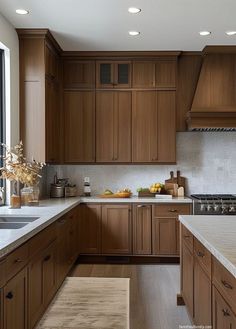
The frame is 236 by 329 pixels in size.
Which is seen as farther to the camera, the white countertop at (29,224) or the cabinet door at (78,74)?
the cabinet door at (78,74)

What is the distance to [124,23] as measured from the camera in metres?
4.11

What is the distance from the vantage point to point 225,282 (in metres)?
1.82

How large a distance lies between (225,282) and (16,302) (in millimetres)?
1263

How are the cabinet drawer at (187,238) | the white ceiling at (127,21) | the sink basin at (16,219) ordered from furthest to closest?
the white ceiling at (127,21)
the sink basin at (16,219)
the cabinet drawer at (187,238)

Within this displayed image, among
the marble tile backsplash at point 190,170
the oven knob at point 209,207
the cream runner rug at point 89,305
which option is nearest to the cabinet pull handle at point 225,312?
the cream runner rug at point 89,305

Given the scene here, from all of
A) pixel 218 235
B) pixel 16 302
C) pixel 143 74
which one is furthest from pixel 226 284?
pixel 143 74

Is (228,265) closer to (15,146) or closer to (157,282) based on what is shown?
(157,282)

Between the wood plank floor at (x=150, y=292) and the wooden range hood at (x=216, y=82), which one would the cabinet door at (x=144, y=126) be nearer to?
the wooden range hood at (x=216, y=82)

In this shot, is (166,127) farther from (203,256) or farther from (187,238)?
(203,256)

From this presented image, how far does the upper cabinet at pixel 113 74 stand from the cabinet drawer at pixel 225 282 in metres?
3.64

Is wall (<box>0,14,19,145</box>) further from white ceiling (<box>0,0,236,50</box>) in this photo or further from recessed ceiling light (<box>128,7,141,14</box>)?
recessed ceiling light (<box>128,7,141,14</box>)

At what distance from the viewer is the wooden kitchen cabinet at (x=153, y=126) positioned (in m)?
5.20

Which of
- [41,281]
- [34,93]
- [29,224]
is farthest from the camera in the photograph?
[34,93]

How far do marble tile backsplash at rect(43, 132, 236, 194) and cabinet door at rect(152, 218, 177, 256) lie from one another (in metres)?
0.81
